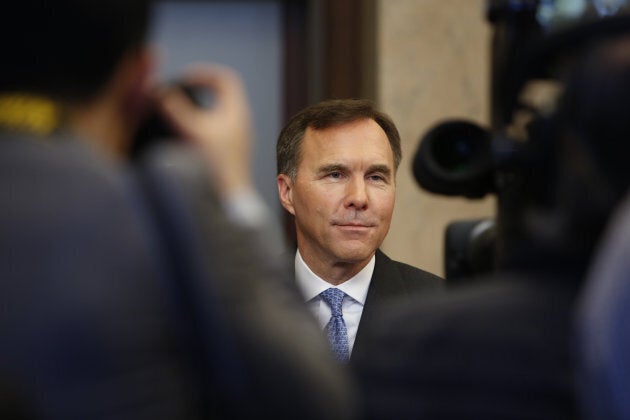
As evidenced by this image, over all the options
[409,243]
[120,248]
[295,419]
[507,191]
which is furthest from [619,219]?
[409,243]

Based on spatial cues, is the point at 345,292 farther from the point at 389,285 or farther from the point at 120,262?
the point at 120,262

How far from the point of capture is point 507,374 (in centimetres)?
125

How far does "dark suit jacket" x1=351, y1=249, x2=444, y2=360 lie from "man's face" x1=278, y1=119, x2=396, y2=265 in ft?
0.16

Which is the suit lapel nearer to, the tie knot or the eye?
the tie knot

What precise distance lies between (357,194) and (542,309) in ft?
4.51

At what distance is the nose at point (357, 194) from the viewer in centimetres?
261

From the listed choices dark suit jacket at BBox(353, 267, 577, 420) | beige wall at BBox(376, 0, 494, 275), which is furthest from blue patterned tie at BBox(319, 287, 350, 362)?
beige wall at BBox(376, 0, 494, 275)

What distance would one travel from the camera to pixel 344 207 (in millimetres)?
2646

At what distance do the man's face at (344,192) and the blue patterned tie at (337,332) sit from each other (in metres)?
0.12

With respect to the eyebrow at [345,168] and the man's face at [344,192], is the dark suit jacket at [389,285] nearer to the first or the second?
the man's face at [344,192]

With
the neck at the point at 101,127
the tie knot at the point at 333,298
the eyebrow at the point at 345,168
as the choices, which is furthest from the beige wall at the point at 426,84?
the neck at the point at 101,127

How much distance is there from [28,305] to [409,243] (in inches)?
123

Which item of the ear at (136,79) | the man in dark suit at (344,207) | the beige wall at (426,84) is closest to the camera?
the ear at (136,79)

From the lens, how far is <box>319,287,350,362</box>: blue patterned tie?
7.82 ft
